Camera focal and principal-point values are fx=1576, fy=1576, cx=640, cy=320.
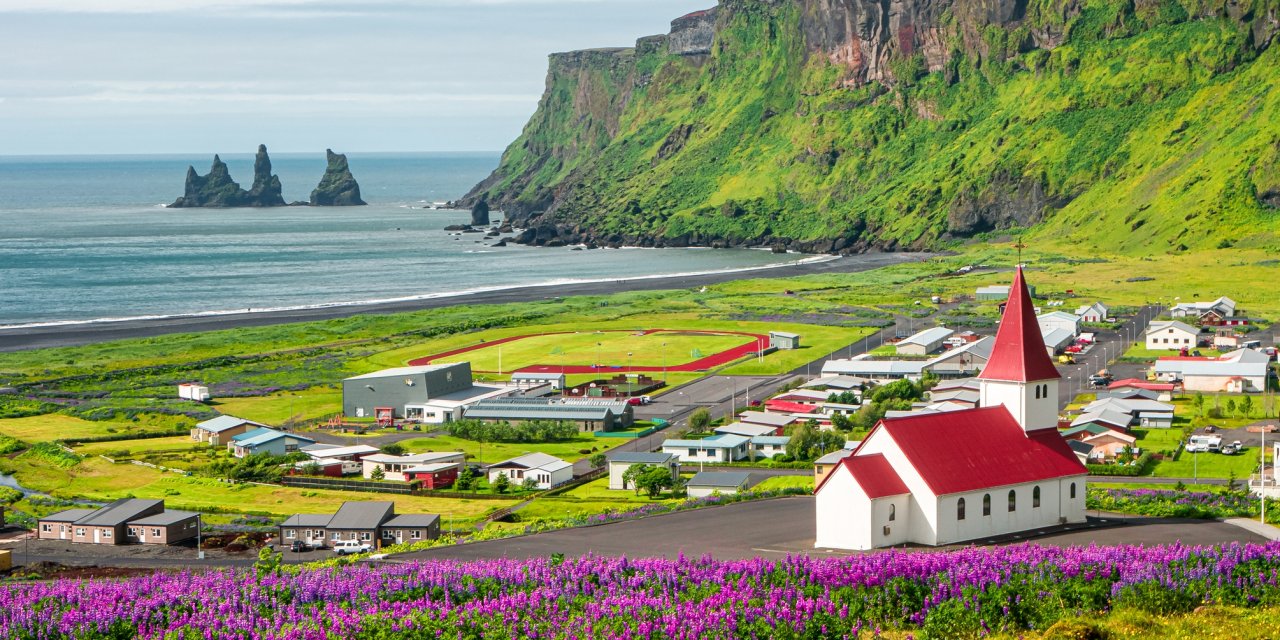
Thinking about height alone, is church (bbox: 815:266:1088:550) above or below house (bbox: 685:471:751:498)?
above

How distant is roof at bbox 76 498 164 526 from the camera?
205ft

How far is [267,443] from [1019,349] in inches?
1661

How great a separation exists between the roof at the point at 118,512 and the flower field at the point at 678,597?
1741 centimetres

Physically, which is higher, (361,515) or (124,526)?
(361,515)

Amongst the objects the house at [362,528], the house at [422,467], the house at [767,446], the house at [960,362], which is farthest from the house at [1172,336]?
the house at [362,528]

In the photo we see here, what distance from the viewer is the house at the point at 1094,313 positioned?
434 feet

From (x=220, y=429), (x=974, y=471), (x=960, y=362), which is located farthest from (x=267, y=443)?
(x=960, y=362)

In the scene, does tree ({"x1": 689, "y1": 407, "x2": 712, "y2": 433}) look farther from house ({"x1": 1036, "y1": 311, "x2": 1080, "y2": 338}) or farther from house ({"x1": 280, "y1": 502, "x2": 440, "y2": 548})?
house ({"x1": 1036, "y1": 311, "x2": 1080, "y2": 338})

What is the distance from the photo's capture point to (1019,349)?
54.5 metres

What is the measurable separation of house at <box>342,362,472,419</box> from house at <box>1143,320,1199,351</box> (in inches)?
2108

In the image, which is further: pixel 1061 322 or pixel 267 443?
pixel 1061 322

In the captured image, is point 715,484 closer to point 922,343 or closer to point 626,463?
point 626,463

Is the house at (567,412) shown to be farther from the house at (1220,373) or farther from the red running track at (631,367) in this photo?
the house at (1220,373)

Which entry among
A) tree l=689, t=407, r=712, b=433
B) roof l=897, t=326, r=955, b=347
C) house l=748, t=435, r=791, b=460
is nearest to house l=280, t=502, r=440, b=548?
house l=748, t=435, r=791, b=460
